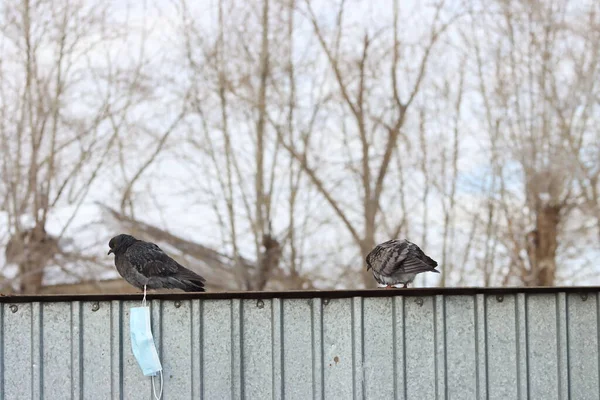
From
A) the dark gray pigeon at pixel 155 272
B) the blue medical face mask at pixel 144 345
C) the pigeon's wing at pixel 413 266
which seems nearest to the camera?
the blue medical face mask at pixel 144 345

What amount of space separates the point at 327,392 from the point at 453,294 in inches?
47.2

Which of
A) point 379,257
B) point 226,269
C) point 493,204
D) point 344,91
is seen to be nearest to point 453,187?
point 493,204

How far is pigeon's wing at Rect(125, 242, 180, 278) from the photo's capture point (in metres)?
8.07

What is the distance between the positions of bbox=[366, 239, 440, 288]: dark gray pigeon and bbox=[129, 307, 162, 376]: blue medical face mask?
6.87 ft

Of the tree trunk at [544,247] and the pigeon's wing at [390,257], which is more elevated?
the tree trunk at [544,247]

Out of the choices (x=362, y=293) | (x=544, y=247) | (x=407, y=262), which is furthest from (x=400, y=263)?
(x=544, y=247)

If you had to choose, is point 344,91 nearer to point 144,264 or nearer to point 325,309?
point 144,264

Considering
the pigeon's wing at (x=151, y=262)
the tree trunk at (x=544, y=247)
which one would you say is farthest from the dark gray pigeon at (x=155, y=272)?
the tree trunk at (x=544, y=247)

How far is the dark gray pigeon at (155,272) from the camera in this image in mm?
8055

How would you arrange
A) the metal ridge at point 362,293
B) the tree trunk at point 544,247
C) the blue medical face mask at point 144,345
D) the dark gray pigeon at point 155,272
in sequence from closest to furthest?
the metal ridge at point 362,293, the blue medical face mask at point 144,345, the dark gray pigeon at point 155,272, the tree trunk at point 544,247

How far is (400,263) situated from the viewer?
7.45 metres

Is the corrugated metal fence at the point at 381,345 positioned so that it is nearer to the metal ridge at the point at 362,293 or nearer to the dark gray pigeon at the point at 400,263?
the metal ridge at the point at 362,293

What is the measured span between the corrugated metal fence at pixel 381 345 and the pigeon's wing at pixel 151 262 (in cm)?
131

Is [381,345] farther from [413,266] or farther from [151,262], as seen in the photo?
[151,262]
